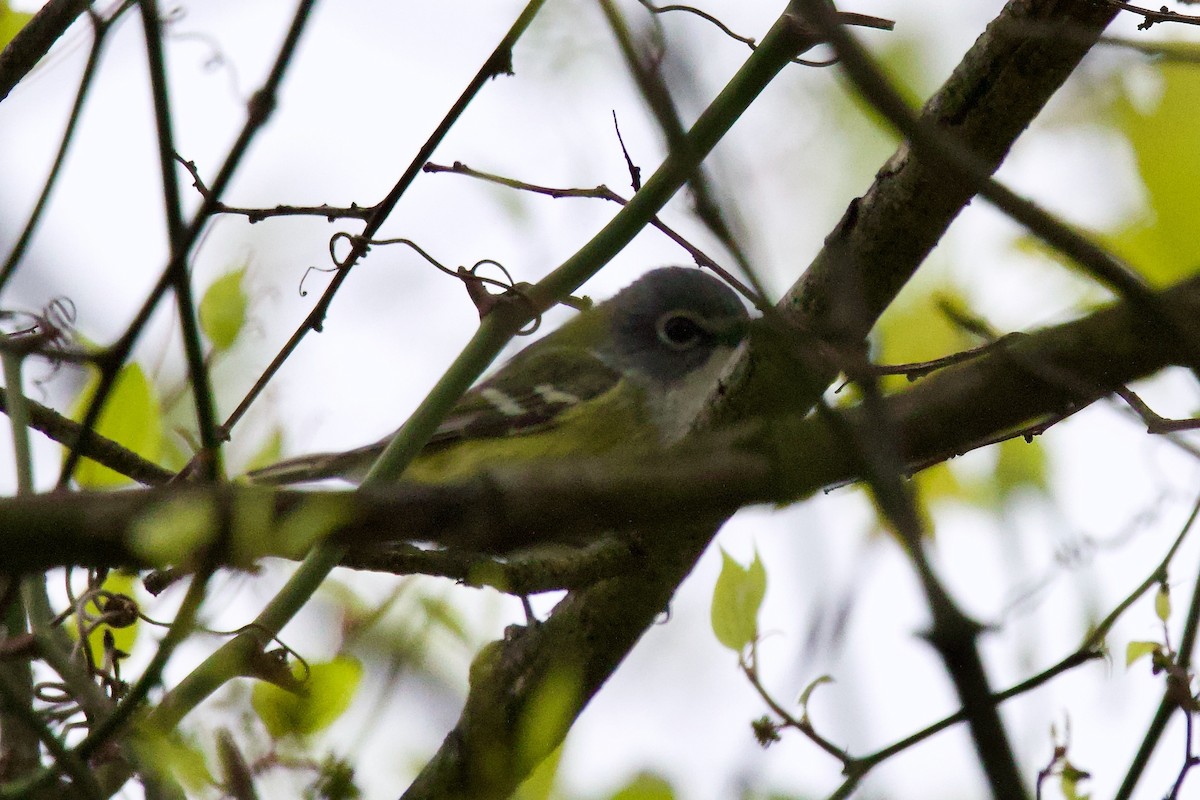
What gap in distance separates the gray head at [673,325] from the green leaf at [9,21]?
324 cm

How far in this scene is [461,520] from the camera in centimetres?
128

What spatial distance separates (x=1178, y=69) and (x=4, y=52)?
261 centimetres

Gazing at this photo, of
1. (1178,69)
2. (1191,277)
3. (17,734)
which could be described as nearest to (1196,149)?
(1178,69)

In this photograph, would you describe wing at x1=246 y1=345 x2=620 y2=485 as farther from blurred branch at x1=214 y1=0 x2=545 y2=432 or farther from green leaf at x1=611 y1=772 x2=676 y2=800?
green leaf at x1=611 y1=772 x2=676 y2=800

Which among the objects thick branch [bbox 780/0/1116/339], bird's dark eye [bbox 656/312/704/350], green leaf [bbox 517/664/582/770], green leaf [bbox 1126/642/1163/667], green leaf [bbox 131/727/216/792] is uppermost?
bird's dark eye [bbox 656/312/704/350]

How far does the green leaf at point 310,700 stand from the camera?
1926 mm

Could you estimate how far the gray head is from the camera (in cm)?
589

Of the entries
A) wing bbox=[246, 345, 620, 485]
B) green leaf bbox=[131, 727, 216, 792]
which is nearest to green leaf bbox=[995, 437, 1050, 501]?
green leaf bbox=[131, 727, 216, 792]

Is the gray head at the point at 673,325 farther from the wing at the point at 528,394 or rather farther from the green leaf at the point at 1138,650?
the green leaf at the point at 1138,650

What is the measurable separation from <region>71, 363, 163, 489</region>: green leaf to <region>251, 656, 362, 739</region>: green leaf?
855 mm

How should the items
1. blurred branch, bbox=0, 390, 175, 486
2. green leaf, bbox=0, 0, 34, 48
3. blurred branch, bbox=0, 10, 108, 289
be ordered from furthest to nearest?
1. green leaf, bbox=0, 0, 34, 48
2. blurred branch, bbox=0, 390, 175, 486
3. blurred branch, bbox=0, 10, 108, 289

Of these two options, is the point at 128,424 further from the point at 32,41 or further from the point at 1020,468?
the point at 1020,468

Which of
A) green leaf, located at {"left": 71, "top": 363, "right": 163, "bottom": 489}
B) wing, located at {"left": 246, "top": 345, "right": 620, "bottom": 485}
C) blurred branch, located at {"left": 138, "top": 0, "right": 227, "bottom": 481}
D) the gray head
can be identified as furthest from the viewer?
the gray head

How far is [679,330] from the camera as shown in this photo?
6.11 meters
